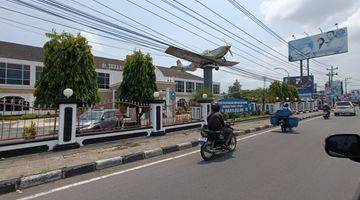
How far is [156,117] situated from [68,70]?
8.60 metres

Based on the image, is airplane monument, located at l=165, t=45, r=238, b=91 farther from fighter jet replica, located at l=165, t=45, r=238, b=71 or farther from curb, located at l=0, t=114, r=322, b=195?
curb, located at l=0, t=114, r=322, b=195

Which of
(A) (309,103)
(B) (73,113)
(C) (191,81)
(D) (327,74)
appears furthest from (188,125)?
(D) (327,74)

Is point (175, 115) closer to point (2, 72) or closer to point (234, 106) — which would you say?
point (234, 106)

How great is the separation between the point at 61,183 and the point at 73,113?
4.44 m

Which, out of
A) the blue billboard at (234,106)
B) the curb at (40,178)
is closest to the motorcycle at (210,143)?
the curb at (40,178)

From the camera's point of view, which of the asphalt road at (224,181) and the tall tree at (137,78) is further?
the tall tree at (137,78)

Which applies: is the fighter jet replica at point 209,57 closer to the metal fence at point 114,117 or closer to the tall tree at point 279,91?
the tall tree at point 279,91

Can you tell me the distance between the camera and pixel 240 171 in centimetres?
735

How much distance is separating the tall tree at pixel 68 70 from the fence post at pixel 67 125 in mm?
9180

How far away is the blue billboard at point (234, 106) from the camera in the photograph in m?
25.5

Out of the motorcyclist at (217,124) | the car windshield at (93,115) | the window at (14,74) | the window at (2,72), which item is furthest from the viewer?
the window at (14,74)

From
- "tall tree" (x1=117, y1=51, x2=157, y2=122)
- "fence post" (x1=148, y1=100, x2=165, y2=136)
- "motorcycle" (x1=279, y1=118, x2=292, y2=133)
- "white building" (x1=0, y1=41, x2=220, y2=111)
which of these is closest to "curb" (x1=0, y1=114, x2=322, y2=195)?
"fence post" (x1=148, y1=100, x2=165, y2=136)

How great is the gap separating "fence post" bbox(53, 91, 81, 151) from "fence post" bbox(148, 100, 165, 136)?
13.8 feet

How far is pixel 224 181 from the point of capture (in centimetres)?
644
